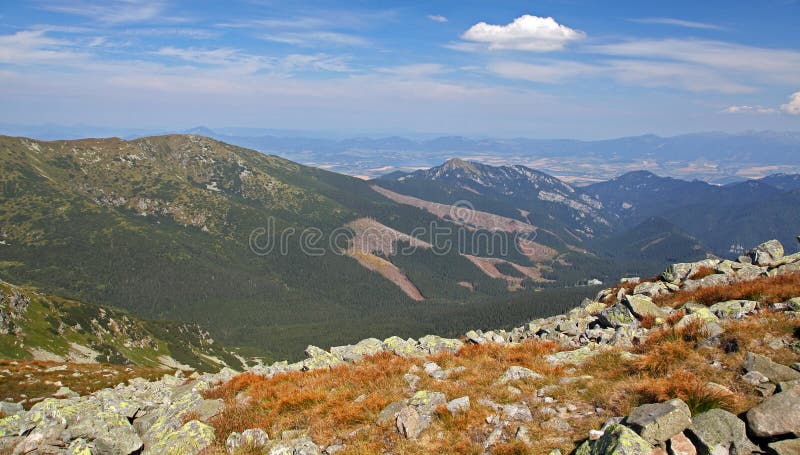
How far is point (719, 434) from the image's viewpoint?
10.6 meters

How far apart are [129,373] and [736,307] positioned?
82.0 metres

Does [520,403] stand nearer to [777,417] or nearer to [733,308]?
[777,417]

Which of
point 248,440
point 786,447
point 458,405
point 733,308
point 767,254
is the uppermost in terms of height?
point 767,254

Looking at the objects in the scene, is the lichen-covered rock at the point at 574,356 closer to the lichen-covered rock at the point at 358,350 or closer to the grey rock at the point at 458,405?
the grey rock at the point at 458,405

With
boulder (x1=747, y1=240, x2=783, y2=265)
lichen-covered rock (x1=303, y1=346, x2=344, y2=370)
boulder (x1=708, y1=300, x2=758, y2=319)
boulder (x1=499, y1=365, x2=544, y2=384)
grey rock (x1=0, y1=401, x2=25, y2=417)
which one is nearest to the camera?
boulder (x1=499, y1=365, x2=544, y2=384)

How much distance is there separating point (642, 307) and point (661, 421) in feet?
59.8

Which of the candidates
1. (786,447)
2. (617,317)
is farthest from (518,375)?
(617,317)

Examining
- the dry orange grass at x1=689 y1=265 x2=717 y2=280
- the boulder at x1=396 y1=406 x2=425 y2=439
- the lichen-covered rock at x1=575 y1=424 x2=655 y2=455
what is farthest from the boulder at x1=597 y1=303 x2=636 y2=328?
the boulder at x1=396 y1=406 x2=425 y2=439

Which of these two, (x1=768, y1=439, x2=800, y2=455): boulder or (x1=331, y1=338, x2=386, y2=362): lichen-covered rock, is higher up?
(x1=768, y1=439, x2=800, y2=455): boulder

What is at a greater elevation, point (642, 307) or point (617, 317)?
point (642, 307)

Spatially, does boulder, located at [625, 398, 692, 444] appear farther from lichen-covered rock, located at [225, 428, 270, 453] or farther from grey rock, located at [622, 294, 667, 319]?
grey rock, located at [622, 294, 667, 319]

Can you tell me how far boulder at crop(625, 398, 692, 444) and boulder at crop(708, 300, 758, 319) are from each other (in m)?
13.2

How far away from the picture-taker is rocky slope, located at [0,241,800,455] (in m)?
11.1

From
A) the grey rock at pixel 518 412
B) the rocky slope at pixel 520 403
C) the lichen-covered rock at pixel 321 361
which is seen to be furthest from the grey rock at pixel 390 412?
the lichen-covered rock at pixel 321 361
